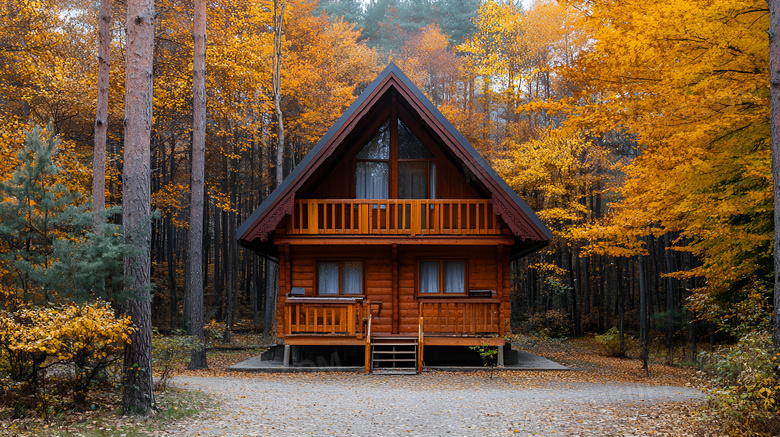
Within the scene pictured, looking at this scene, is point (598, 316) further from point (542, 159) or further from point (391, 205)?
point (391, 205)

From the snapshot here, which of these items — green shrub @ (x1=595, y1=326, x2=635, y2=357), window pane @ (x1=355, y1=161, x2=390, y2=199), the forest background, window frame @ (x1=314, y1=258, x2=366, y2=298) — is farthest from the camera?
green shrub @ (x1=595, y1=326, x2=635, y2=357)

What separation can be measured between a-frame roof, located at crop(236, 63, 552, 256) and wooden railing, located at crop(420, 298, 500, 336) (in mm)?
2208

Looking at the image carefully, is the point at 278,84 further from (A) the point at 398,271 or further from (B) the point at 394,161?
(A) the point at 398,271

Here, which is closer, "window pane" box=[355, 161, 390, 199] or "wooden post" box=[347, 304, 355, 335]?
"wooden post" box=[347, 304, 355, 335]

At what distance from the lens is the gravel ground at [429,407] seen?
7.63 m

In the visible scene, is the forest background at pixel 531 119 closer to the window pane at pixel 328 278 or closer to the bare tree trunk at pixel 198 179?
the bare tree trunk at pixel 198 179

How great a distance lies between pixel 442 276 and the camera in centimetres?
1667

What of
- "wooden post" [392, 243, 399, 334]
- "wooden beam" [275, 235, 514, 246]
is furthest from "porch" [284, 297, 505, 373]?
"wooden beam" [275, 235, 514, 246]

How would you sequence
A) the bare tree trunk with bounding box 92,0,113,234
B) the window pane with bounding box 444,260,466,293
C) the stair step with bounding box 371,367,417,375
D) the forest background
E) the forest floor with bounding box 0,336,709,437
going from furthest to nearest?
the window pane with bounding box 444,260,466,293 → the bare tree trunk with bounding box 92,0,113,234 → the stair step with bounding box 371,367,417,375 → the forest background → the forest floor with bounding box 0,336,709,437

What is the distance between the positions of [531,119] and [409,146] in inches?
665

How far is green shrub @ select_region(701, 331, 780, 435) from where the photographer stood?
657 cm

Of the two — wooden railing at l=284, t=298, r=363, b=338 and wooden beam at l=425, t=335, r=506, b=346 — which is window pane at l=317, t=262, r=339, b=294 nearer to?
wooden railing at l=284, t=298, r=363, b=338

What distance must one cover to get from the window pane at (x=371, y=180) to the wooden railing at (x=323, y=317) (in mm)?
3552

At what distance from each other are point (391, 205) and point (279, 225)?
327cm
